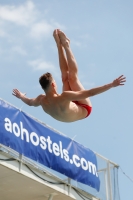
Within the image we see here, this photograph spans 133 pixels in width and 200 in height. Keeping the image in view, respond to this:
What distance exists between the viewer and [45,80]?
9016 mm

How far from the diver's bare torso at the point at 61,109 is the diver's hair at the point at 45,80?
0.24 metres

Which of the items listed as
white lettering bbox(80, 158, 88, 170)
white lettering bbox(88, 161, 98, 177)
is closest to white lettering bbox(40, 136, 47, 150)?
white lettering bbox(80, 158, 88, 170)

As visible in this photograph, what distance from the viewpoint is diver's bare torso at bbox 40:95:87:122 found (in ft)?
30.0

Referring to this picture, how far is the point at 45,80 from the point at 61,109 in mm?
501

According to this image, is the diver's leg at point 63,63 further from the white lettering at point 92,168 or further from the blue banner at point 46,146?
the white lettering at point 92,168

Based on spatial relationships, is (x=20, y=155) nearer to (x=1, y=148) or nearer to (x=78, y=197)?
(x=1, y=148)

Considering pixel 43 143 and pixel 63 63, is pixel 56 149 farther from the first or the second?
pixel 63 63

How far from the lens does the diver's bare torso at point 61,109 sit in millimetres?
9133

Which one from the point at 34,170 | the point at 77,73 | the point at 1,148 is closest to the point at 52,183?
the point at 34,170

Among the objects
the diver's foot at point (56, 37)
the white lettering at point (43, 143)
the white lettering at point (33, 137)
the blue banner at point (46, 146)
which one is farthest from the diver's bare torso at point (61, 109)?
the white lettering at point (43, 143)

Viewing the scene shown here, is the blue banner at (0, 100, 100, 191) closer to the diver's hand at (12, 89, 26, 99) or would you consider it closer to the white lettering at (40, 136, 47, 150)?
the white lettering at (40, 136, 47, 150)

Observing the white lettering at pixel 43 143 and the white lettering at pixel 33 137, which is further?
the white lettering at pixel 43 143

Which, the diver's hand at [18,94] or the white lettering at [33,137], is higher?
the white lettering at [33,137]

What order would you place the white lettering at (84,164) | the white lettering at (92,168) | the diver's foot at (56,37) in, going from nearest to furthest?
the diver's foot at (56,37) → the white lettering at (84,164) → the white lettering at (92,168)
